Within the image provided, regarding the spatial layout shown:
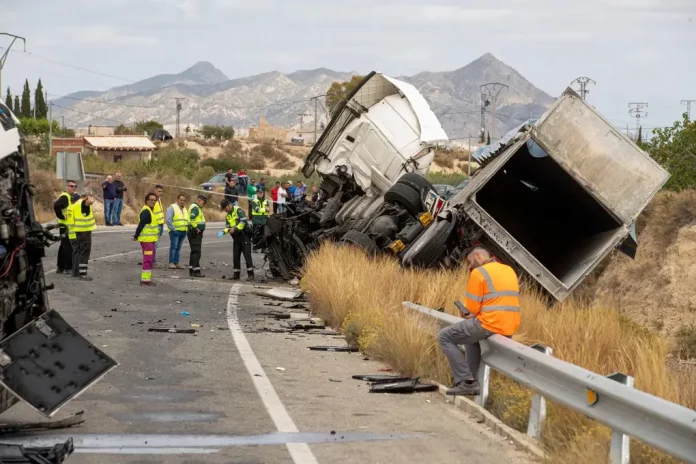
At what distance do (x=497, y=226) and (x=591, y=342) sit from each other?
583 centimetres

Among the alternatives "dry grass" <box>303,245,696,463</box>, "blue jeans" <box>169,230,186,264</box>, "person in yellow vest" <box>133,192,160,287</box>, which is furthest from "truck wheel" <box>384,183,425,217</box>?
"blue jeans" <box>169,230,186,264</box>

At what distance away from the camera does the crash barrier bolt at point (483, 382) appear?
8.86 m

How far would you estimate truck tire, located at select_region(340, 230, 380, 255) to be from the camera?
19016 millimetres

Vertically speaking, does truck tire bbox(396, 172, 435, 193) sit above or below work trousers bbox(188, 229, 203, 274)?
above

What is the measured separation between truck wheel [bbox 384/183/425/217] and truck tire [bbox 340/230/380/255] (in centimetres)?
89

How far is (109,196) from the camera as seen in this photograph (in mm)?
38344

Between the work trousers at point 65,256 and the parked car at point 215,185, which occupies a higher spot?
the work trousers at point 65,256

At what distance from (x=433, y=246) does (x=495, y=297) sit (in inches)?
297

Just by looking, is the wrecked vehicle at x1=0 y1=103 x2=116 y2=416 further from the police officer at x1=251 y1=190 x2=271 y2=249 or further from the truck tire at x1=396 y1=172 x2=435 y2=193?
the police officer at x1=251 y1=190 x2=271 y2=249

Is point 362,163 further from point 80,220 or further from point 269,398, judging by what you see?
point 269,398

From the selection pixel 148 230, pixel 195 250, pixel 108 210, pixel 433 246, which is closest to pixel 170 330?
pixel 433 246

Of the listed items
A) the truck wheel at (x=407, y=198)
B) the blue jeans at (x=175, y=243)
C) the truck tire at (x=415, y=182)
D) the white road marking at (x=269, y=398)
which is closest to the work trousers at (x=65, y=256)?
the blue jeans at (x=175, y=243)

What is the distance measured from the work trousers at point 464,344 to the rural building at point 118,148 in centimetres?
8170

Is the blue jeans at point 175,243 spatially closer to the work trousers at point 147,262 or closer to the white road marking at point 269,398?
the work trousers at point 147,262
